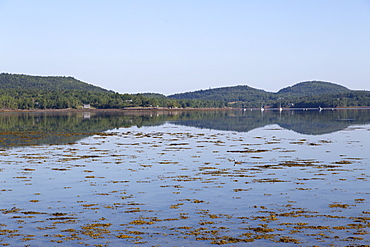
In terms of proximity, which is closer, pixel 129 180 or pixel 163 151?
pixel 129 180

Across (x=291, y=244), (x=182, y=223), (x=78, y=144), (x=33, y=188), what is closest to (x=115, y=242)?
(x=182, y=223)

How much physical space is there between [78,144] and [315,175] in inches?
1180

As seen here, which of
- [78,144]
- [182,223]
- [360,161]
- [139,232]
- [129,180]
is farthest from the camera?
[78,144]

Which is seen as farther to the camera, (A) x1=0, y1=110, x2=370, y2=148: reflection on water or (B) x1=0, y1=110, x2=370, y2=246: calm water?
(A) x1=0, y1=110, x2=370, y2=148: reflection on water

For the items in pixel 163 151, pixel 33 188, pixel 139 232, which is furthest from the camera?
pixel 163 151

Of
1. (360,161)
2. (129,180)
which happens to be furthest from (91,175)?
(360,161)

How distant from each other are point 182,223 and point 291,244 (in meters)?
4.38

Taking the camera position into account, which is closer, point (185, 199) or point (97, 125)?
point (185, 199)

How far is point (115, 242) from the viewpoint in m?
15.8

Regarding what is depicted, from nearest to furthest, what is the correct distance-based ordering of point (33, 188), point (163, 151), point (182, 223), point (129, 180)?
point (182, 223), point (33, 188), point (129, 180), point (163, 151)

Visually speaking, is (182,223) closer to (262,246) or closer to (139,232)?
(139,232)

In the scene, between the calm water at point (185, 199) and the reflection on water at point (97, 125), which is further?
the reflection on water at point (97, 125)

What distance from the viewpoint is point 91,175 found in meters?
29.3

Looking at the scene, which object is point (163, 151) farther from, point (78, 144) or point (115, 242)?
point (115, 242)
